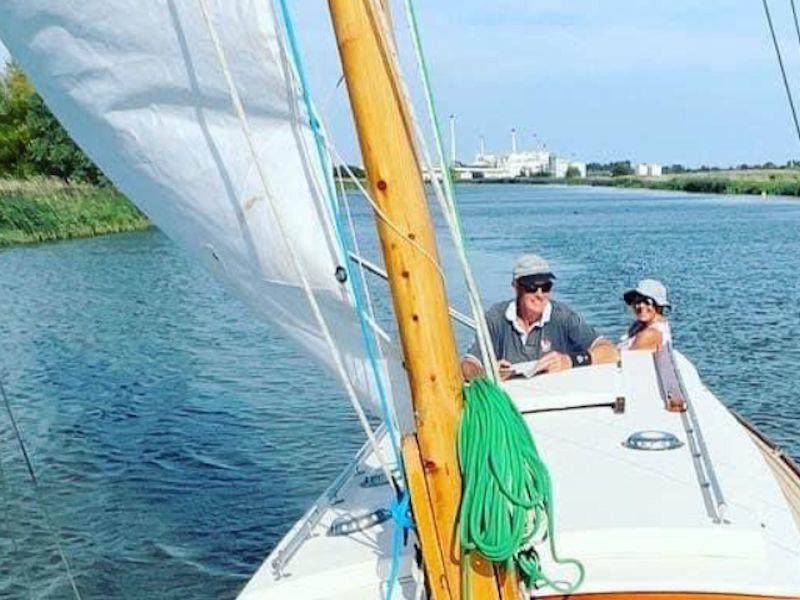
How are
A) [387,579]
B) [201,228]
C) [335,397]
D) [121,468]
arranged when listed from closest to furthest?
[201,228] → [387,579] → [121,468] → [335,397]

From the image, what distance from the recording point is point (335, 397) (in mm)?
14734

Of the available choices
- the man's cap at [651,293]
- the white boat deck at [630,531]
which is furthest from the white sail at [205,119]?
the man's cap at [651,293]

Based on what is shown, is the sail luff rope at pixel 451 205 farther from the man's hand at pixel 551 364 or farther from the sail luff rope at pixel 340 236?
the man's hand at pixel 551 364

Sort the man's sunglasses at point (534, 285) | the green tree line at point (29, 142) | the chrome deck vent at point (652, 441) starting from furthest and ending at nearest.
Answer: the green tree line at point (29, 142)
the man's sunglasses at point (534, 285)
the chrome deck vent at point (652, 441)

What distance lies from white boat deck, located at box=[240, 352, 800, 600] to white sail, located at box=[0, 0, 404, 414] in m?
0.89

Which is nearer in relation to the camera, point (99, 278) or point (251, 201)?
point (251, 201)

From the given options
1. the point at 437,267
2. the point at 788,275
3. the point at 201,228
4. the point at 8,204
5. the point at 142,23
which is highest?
the point at 8,204

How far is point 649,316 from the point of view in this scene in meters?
8.10

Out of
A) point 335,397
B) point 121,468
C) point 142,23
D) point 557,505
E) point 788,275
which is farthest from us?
point 788,275

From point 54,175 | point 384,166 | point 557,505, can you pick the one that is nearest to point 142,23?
point 384,166

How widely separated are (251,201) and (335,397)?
1147 centimetres

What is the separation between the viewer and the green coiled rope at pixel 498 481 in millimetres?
3205

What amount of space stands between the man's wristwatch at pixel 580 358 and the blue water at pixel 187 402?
3.16 meters

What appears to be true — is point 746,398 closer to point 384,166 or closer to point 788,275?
point 384,166
